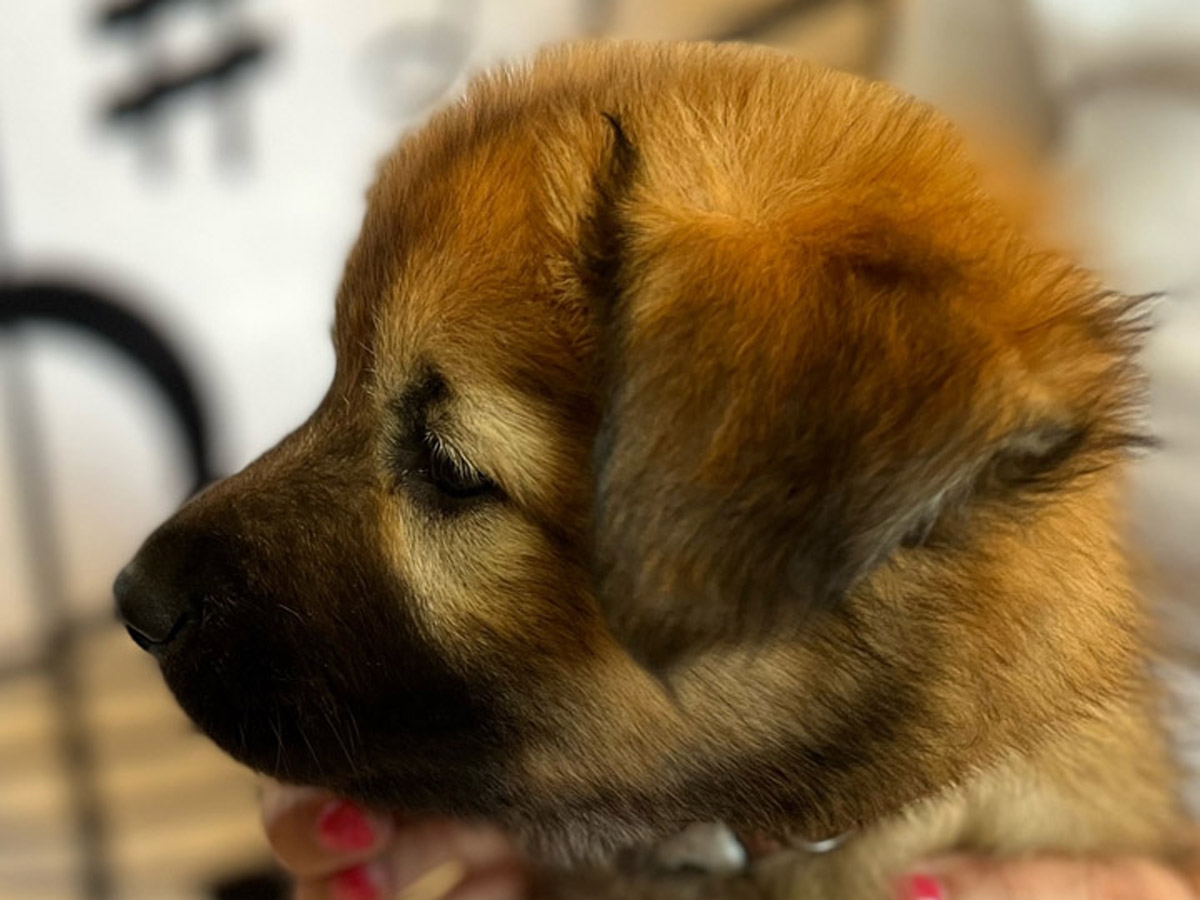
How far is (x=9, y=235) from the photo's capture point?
A: 64.2 inches

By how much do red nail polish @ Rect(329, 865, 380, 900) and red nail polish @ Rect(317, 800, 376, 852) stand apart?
0.15ft

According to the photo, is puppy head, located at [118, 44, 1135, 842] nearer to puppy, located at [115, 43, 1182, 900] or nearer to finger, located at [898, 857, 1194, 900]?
puppy, located at [115, 43, 1182, 900]

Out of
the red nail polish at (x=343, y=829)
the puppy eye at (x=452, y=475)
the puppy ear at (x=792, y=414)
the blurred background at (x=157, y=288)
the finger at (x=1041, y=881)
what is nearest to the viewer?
the puppy ear at (x=792, y=414)

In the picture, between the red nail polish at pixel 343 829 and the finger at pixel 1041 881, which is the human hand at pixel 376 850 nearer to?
the red nail polish at pixel 343 829

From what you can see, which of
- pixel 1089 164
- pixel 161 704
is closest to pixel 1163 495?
pixel 1089 164

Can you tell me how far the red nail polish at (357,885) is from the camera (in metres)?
1.06

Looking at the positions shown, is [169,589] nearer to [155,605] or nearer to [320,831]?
[155,605]

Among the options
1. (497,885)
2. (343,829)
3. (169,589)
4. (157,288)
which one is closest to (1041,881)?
(497,885)

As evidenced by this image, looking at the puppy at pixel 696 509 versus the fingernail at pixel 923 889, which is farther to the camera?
the fingernail at pixel 923 889

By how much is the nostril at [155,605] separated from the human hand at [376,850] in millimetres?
239

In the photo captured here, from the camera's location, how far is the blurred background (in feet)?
5.30

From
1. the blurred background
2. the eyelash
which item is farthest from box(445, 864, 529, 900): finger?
the blurred background

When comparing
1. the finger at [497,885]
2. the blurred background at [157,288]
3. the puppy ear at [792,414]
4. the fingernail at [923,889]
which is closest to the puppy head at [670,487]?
the puppy ear at [792,414]

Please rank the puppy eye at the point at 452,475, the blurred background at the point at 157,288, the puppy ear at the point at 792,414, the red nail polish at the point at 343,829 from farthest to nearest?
1. the blurred background at the point at 157,288
2. the red nail polish at the point at 343,829
3. the puppy eye at the point at 452,475
4. the puppy ear at the point at 792,414
